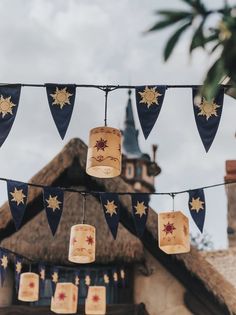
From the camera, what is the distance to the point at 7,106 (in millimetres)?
Answer: 8195

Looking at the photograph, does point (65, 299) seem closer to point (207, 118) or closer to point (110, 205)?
point (110, 205)

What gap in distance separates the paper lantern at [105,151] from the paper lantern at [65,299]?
3.12m

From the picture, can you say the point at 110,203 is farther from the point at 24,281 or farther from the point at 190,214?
the point at 24,281

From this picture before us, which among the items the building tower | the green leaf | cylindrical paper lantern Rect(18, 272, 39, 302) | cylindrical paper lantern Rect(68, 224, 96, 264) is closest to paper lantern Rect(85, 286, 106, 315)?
cylindrical paper lantern Rect(18, 272, 39, 302)

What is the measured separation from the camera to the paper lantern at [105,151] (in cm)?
777

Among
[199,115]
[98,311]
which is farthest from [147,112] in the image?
[98,311]

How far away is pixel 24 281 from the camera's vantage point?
35.4 feet

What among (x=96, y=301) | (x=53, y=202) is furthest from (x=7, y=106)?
(x=96, y=301)

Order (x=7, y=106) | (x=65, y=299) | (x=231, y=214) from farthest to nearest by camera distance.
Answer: (x=231, y=214) → (x=65, y=299) → (x=7, y=106)

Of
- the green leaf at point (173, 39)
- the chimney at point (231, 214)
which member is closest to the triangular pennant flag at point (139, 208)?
the chimney at point (231, 214)

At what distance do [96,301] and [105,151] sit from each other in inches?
144

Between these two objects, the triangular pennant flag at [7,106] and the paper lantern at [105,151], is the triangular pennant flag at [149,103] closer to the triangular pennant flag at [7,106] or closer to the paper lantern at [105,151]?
the paper lantern at [105,151]

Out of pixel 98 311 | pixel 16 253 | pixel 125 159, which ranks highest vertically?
pixel 125 159

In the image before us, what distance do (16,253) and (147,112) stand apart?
412 centimetres
